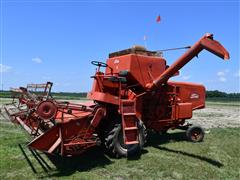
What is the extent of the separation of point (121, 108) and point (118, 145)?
0.96 metres

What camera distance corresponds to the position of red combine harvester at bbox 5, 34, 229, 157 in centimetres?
738

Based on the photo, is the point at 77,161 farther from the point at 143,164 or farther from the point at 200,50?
the point at 200,50

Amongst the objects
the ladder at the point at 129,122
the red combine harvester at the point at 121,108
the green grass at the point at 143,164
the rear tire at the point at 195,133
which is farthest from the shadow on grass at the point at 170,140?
the ladder at the point at 129,122

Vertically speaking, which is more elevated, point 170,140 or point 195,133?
point 195,133

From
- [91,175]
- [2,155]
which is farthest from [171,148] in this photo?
[2,155]

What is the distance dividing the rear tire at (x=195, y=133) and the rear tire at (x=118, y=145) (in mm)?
2910

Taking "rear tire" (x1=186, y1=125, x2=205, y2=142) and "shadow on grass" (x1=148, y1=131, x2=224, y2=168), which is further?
"rear tire" (x1=186, y1=125, x2=205, y2=142)

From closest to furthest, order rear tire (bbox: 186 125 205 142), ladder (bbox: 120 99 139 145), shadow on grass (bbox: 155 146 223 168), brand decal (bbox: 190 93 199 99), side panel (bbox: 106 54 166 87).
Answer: shadow on grass (bbox: 155 146 223 168)
ladder (bbox: 120 99 139 145)
side panel (bbox: 106 54 166 87)
rear tire (bbox: 186 125 205 142)
brand decal (bbox: 190 93 199 99)

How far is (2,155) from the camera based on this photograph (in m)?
8.53

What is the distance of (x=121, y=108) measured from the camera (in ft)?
28.1

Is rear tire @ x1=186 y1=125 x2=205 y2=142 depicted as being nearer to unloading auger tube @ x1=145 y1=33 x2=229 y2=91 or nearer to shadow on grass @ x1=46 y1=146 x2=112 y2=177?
unloading auger tube @ x1=145 y1=33 x2=229 y2=91

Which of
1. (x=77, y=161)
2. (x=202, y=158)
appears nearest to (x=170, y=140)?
(x=202, y=158)

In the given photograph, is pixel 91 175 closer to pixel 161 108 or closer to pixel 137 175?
pixel 137 175

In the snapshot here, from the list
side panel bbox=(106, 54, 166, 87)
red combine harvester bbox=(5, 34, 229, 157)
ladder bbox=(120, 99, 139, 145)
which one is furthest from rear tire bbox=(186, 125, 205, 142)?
ladder bbox=(120, 99, 139, 145)
